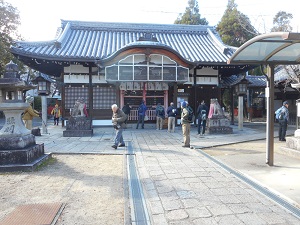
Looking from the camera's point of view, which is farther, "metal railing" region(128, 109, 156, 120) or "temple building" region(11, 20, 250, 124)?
"metal railing" region(128, 109, 156, 120)

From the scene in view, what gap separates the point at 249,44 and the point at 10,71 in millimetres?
6115

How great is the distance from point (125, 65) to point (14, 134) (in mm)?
8679

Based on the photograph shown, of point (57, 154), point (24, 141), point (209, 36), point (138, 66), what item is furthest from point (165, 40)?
point (24, 141)

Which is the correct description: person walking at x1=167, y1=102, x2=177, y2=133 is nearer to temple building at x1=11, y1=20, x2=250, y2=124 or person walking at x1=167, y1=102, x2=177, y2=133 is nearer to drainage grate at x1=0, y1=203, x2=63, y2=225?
temple building at x1=11, y1=20, x2=250, y2=124

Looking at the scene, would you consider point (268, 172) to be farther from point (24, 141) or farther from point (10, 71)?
point (10, 71)

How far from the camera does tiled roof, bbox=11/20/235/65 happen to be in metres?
14.5

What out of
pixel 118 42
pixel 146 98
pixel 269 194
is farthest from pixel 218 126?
pixel 118 42

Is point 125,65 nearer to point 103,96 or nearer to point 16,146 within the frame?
point 103,96

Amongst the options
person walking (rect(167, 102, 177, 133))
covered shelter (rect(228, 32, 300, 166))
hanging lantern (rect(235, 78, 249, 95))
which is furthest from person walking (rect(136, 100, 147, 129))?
covered shelter (rect(228, 32, 300, 166))

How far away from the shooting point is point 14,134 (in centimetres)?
661

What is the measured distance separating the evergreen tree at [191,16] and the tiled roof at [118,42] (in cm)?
1605

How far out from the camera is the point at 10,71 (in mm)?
6910

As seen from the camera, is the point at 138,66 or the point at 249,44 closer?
the point at 249,44

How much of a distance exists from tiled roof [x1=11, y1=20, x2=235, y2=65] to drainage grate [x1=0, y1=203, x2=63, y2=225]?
1088cm
